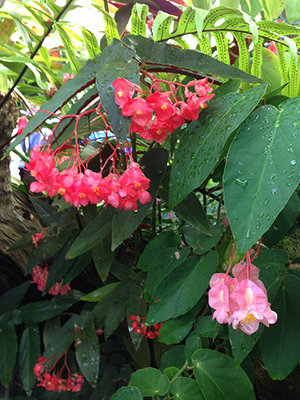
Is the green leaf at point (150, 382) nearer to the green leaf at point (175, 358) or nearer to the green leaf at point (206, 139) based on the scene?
the green leaf at point (175, 358)

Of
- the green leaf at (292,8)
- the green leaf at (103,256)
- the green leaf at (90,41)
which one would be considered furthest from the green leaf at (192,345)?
the green leaf at (292,8)

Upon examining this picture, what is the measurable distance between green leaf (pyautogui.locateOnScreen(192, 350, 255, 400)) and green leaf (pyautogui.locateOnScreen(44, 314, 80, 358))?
360mm

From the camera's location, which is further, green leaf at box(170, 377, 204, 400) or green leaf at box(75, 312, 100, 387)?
green leaf at box(75, 312, 100, 387)

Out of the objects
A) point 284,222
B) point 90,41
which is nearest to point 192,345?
point 284,222

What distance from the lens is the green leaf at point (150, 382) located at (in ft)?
1.73

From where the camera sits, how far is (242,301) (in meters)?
0.41

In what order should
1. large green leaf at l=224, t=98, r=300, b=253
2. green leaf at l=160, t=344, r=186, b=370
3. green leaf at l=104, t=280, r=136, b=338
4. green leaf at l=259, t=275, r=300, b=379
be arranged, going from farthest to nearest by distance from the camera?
green leaf at l=104, t=280, r=136, b=338
green leaf at l=160, t=344, r=186, b=370
green leaf at l=259, t=275, r=300, b=379
large green leaf at l=224, t=98, r=300, b=253

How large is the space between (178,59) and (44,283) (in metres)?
0.66

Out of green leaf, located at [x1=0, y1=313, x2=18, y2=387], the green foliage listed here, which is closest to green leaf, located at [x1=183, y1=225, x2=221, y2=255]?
the green foliage

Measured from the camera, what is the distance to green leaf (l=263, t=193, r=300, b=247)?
1.85 ft

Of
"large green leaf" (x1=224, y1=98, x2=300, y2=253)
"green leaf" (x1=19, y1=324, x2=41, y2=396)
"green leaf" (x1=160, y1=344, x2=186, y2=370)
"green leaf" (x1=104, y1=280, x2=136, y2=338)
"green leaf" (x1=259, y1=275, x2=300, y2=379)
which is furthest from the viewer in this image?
"green leaf" (x1=19, y1=324, x2=41, y2=396)

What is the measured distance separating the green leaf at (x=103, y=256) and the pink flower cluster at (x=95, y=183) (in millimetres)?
236

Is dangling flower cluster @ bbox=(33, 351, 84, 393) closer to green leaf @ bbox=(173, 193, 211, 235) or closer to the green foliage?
the green foliage

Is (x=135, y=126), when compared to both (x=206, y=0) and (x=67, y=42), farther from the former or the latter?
(x=206, y=0)
